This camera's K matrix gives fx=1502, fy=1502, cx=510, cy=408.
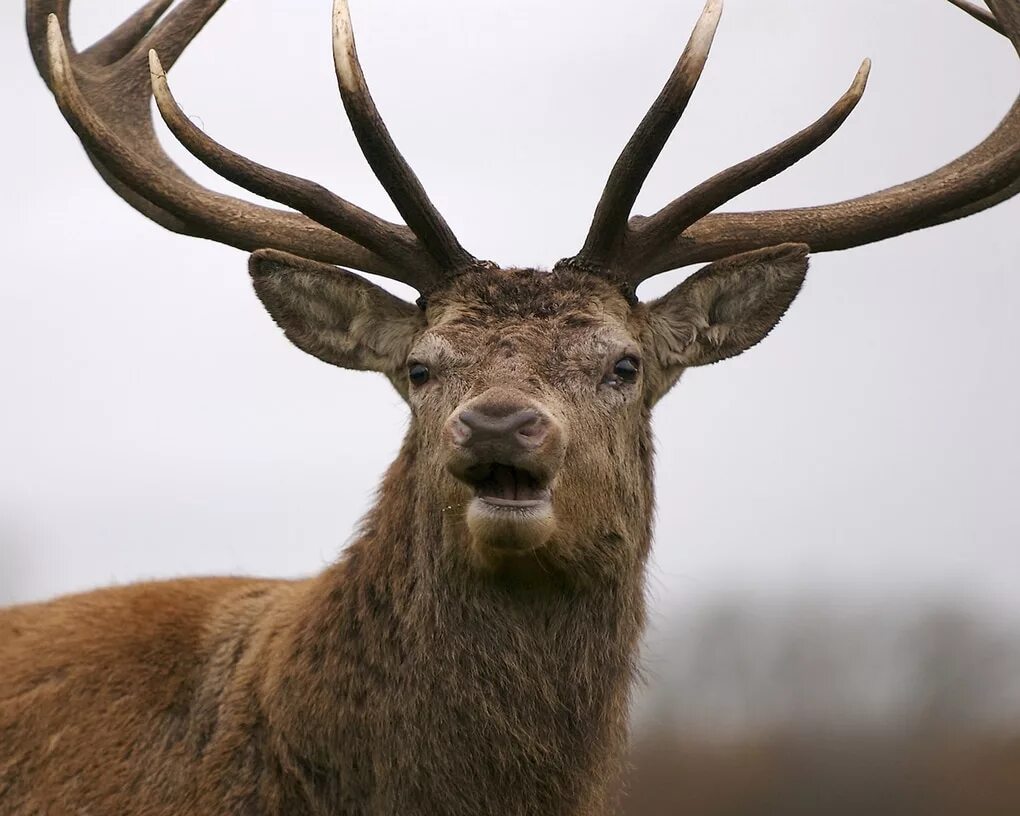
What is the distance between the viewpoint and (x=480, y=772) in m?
5.16

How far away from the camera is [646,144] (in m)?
5.77

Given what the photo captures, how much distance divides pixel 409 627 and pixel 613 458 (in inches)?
37.4

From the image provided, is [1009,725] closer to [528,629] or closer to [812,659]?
[812,659]

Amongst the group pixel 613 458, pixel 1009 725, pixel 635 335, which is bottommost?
pixel 1009 725

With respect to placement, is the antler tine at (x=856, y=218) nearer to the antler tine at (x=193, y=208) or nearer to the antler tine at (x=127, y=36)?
the antler tine at (x=193, y=208)

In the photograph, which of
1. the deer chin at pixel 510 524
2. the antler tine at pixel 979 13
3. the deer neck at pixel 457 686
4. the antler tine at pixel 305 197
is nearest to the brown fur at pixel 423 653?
the deer neck at pixel 457 686

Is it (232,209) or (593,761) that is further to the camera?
(232,209)

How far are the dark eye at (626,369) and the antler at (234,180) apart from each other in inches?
31.8

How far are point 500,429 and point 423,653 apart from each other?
99 centimetres

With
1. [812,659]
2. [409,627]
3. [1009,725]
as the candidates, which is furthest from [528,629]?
[812,659]

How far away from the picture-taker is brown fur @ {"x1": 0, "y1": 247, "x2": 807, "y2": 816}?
17.0ft

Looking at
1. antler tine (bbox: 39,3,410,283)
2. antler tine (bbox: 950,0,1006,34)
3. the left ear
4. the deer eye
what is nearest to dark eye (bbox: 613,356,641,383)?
the deer eye

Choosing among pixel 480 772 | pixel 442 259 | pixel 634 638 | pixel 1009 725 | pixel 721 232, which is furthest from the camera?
pixel 1009 725

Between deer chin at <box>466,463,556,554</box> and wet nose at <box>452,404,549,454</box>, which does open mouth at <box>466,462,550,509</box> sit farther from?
wet nose at <box>452,404,549,454</box>
